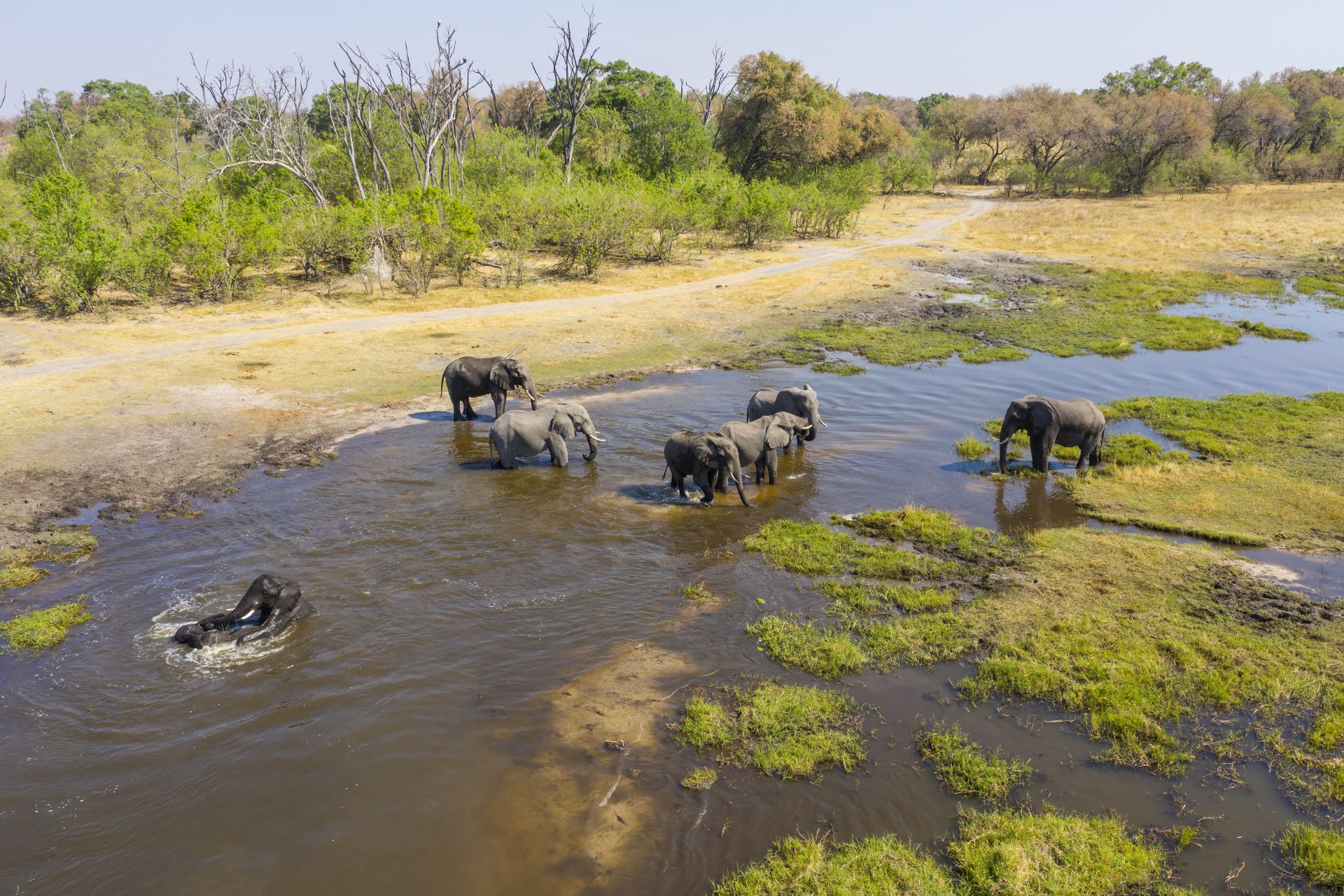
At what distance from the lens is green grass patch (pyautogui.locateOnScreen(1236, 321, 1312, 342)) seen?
97.0 ft

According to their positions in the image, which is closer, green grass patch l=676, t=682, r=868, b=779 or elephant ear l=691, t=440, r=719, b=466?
green grass patch l=676, t=682, r=868, b=779

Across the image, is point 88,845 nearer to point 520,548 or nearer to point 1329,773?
point 520,548

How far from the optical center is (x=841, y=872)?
6.99 meters

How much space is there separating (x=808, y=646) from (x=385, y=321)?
25.1 metres

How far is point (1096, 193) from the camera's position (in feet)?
263

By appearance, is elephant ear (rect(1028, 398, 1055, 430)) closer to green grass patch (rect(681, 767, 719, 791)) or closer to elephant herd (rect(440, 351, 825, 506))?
elephant herd (rect(440, 351, 825, 506))

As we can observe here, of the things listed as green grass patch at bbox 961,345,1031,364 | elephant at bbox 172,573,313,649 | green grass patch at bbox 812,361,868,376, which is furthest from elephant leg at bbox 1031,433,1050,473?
elephant at bbox 172,573,313,649

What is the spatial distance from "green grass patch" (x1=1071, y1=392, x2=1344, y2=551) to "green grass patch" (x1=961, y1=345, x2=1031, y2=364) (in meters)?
6.05

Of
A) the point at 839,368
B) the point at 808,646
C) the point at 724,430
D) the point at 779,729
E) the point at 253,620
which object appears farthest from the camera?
the point at 839,368

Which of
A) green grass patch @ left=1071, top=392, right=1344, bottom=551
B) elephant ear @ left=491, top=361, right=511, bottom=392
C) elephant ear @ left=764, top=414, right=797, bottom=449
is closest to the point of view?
green grass patch @ left=1071, top=392, right=1344, bottom=551

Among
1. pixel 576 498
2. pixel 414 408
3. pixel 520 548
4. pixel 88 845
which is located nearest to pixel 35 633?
pixel 88 845

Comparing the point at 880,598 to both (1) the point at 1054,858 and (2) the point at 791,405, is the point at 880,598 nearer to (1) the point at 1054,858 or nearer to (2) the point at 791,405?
(1) the point at 1054,858

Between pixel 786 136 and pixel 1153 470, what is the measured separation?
53721mm

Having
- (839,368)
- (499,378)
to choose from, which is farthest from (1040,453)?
(499,378)
